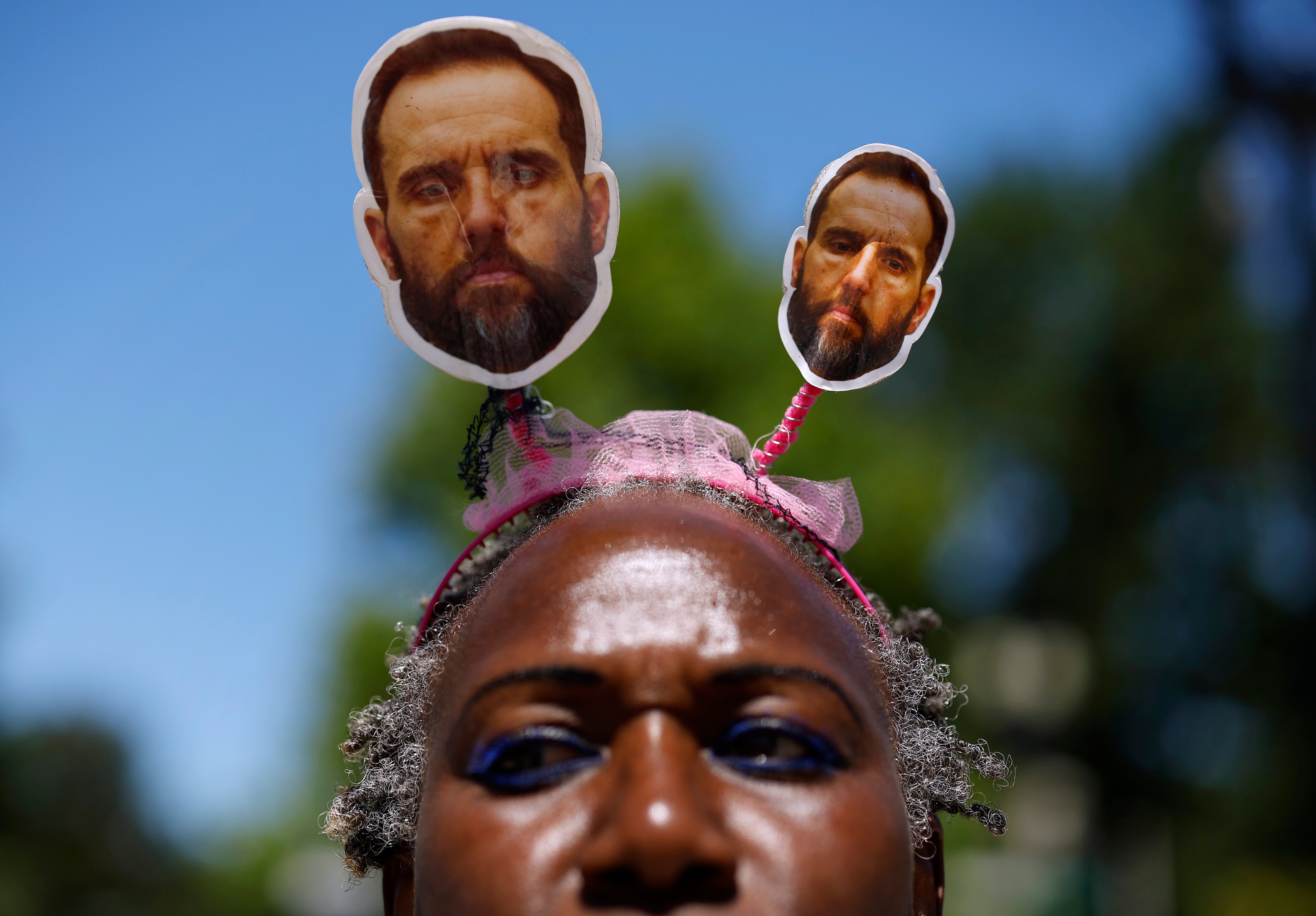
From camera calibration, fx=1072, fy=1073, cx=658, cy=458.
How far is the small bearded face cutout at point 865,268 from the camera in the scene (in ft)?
7.67

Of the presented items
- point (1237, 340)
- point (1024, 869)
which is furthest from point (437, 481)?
point (1237, 340)

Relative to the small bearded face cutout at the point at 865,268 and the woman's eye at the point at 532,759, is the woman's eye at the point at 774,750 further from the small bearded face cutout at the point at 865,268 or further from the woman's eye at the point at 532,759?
the small bearded face cutout at the point at 865,268

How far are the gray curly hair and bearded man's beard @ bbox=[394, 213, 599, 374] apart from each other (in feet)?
1.23

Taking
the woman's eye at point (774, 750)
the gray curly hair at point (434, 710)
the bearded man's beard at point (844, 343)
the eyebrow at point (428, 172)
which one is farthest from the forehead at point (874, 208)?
the woman's eye at point (774, 750)

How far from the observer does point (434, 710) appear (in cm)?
226

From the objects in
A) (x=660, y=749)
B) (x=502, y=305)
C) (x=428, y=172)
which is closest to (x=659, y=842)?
(x=660, y=749)

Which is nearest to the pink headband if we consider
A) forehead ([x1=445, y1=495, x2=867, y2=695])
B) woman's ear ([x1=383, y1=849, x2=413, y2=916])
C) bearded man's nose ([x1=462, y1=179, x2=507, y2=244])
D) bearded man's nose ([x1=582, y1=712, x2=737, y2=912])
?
forehead ([x1=445, y1=495, x2=867, y2=695])

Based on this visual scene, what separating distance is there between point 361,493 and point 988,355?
14739 millimetres

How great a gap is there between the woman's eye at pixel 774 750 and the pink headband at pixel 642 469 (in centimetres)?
60

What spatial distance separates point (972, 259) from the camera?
953 inches

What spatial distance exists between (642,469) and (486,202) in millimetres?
698

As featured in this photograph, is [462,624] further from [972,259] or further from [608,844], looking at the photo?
[972,259]

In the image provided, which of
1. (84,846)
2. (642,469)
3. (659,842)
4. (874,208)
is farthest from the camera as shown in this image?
(84,846)

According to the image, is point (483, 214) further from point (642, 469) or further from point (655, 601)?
point (655, 601)
